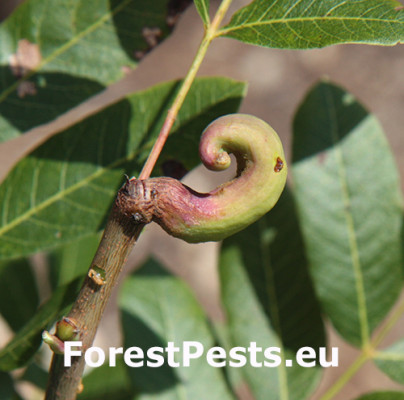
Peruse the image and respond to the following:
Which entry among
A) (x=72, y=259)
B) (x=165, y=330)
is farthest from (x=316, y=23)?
(x=72, y=259)

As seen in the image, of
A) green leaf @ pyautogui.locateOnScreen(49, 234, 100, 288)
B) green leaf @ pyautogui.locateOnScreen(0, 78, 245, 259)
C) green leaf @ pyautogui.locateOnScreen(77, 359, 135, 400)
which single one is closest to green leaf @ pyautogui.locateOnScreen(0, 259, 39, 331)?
green leaf @ pyautogui.locateOnScreen(49, 234, 100, 288)

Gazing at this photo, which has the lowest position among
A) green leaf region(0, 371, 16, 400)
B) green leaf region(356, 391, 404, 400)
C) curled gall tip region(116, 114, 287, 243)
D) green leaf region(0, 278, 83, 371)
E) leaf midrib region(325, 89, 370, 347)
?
green leaf region(0, 371, 16, 400)

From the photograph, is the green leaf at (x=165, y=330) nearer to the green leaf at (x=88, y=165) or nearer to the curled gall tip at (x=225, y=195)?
the green leaf at (x=88, y=165)

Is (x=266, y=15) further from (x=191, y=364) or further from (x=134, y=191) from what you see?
(x=191, y=364)

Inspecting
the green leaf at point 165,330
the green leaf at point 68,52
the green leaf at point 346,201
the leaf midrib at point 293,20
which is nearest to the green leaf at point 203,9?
the leaf midrib at point 293,20

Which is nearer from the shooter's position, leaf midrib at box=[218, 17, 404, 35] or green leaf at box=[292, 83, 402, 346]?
leaf midrib at box=[218, 17, 404, 35]

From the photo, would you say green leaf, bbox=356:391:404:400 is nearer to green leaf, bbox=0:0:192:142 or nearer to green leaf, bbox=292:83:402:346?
green leaf, bbox=292:83:402:346
